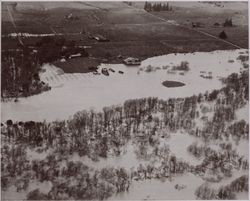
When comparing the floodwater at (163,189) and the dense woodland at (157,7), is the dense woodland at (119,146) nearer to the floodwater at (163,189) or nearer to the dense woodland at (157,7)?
the floodwater at (163,189)

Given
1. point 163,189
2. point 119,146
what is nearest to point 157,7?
point 119,146

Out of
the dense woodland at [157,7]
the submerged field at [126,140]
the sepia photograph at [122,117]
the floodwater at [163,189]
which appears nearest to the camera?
the floodwater at [163,189]

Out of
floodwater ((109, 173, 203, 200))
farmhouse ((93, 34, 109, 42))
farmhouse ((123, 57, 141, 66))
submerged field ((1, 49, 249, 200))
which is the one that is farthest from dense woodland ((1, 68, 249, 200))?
farmhouse ((93, 34, 109, 42))

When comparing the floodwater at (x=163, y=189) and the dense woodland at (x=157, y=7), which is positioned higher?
the dense woodland at (x=157, y=7)

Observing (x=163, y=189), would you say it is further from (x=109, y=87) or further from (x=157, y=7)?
(x=157, y=7)

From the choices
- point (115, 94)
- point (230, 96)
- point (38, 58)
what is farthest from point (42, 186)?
point (38, 58)

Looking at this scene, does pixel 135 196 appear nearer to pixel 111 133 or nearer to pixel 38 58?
pixel 111 133

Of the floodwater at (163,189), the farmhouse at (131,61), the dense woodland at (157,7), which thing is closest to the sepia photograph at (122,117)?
the floodwater at (163,189)

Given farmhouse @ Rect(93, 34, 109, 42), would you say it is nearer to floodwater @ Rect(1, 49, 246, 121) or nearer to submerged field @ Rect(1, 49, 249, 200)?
floodwater @ Rect(1, 49, 246, 121)
